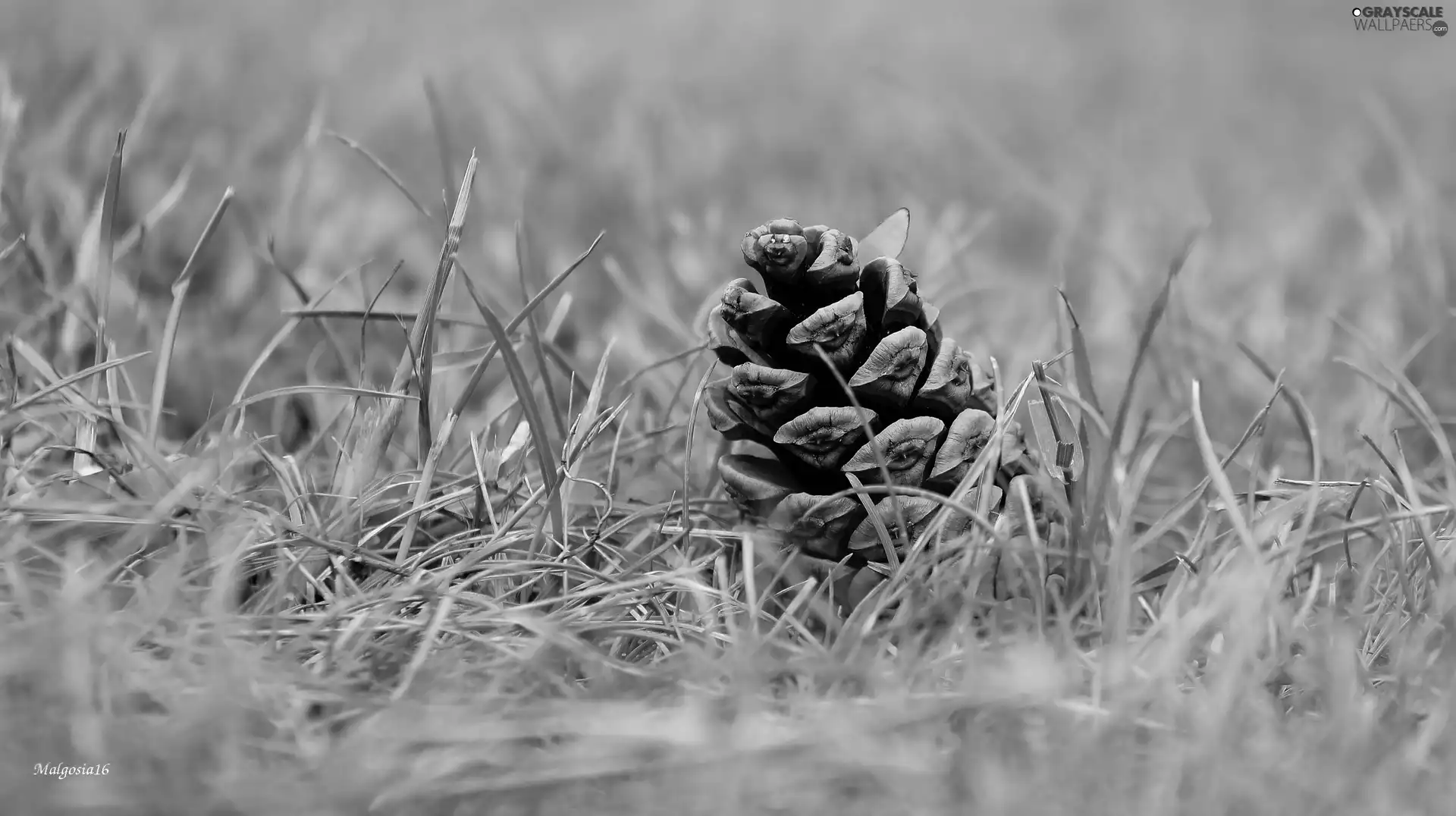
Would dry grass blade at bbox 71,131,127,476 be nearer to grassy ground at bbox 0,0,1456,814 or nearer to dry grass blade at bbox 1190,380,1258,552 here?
grassy ground at bbox 0,0,1456,814

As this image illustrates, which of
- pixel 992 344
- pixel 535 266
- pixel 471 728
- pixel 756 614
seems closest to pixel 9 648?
pixel 471 728
